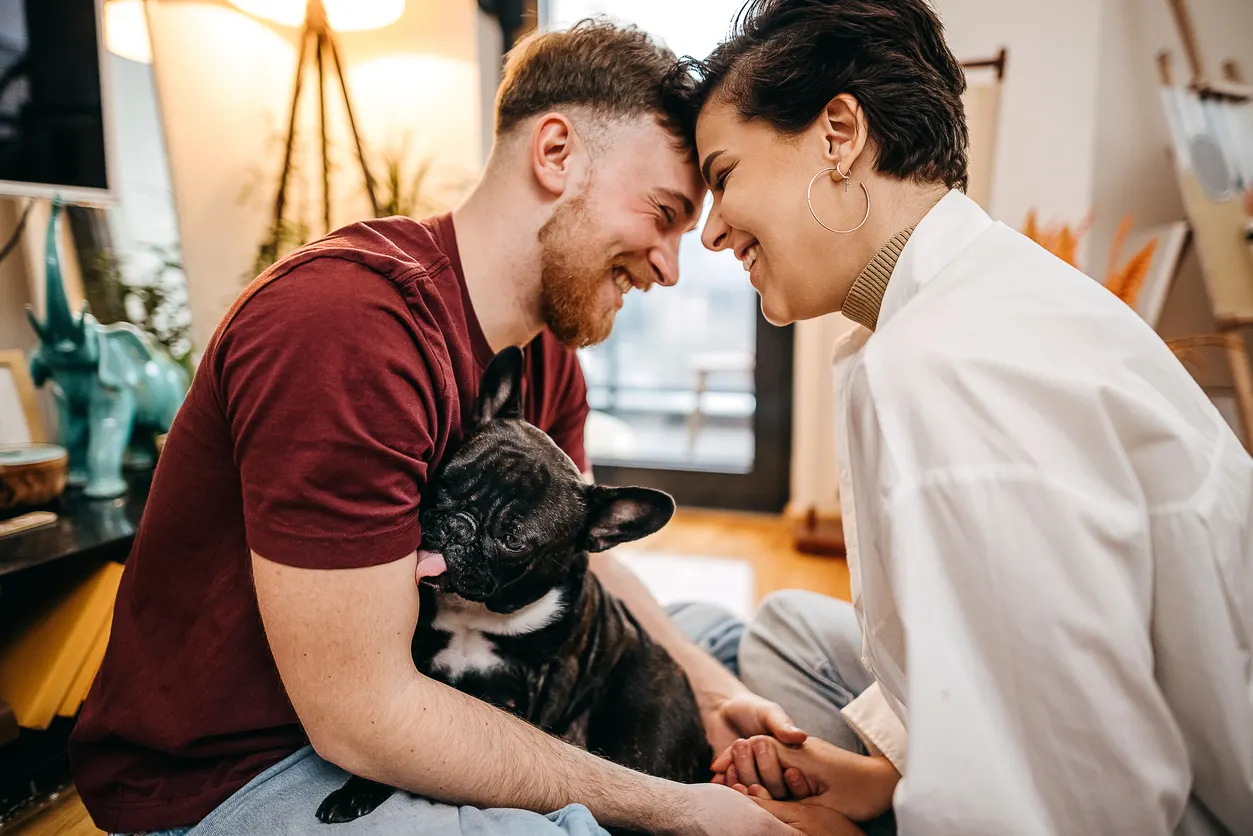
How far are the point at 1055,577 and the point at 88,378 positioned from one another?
196cm

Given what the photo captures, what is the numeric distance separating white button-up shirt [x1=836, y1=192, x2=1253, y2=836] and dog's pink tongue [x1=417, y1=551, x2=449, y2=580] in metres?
0.50

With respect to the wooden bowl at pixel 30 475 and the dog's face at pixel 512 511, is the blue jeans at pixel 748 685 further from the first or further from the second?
the wooden bowl at pixel 30 475

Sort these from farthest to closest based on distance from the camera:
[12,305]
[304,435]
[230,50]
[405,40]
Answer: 1. [405,40]
2. [230,50]
3. [12,305]
4. [304,435]

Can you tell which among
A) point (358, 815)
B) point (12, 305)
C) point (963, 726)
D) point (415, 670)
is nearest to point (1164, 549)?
point (963, 726)

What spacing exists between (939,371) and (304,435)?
2.09ft

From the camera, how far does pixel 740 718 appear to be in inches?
48.3

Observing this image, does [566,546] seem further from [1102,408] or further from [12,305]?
[12,305]

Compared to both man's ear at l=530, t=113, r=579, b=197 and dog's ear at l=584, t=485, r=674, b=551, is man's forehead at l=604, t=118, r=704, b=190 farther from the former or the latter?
dog's ear at l=584, t=485, r=674, b=551

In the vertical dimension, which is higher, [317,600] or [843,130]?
[843,130]

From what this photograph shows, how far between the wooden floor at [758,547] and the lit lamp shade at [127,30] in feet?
8.18

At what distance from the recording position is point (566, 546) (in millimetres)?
985

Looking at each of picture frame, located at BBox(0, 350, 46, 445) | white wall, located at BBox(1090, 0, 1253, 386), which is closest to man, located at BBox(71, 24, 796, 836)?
picture frame, located at BBox(0, 350, 46, 445)

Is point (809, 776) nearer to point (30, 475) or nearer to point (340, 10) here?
point (30, 475)

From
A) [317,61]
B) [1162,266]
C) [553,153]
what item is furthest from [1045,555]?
[317,61]
